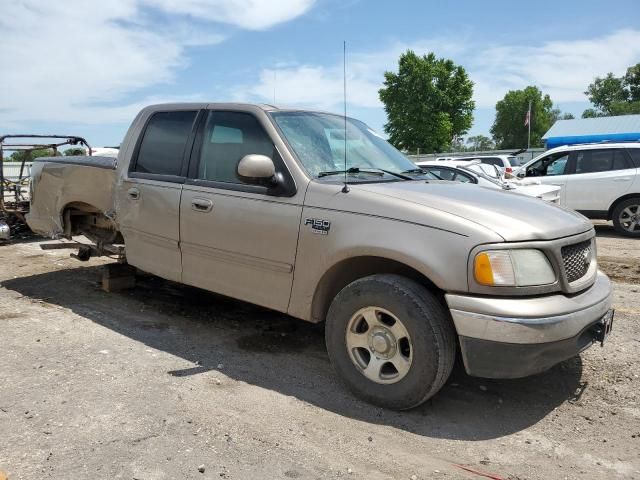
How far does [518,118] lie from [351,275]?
10366cm

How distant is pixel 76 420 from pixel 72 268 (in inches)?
187

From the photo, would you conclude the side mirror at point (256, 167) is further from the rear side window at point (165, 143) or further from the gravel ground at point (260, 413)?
the gravel ground at point (260, 413)

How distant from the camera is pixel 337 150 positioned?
434cm

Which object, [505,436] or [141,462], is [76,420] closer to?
[141,462]

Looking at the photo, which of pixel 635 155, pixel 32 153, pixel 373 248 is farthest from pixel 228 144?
pixel 635 155

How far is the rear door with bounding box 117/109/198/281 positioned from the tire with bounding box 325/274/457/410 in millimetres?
1767

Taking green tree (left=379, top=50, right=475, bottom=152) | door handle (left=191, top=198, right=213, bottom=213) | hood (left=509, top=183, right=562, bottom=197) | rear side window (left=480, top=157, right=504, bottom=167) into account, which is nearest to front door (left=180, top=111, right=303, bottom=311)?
door handle (left=191, top=198, right=213, bottom=213)

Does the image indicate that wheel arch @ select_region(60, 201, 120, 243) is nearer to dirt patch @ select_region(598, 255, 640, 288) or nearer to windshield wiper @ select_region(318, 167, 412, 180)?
windshield wiper @ select_region(318, 167, 412, 180)

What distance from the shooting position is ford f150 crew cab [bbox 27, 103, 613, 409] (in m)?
3.12

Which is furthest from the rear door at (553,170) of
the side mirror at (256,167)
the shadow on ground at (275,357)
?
the side mirror at (256,167)

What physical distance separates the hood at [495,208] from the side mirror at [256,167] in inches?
23.9

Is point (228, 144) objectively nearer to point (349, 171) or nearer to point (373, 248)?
point (349, 171)

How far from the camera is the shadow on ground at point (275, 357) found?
137 inches

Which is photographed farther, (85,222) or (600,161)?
(600,161)
